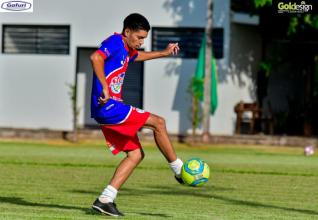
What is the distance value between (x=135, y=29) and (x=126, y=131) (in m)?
1.07

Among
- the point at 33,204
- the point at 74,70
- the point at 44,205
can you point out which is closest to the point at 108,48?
the point at 44,205

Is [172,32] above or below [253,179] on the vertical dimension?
above

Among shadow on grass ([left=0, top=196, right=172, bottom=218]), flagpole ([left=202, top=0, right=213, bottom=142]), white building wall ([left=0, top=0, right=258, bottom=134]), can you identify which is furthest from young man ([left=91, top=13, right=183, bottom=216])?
white building wall ([left=0, top=0, right=258, bottom=134])

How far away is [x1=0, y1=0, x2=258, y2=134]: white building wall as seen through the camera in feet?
112

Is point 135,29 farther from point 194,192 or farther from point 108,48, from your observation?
point 194,192

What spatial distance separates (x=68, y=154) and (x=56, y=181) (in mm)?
9770

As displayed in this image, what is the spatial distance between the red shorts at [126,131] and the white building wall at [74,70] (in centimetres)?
2265

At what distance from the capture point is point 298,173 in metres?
20.6

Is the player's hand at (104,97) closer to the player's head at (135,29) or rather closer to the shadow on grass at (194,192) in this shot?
the player's head at (135,29)

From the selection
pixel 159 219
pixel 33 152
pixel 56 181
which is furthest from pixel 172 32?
pixel 159 219

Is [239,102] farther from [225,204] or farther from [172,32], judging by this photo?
[225,204]

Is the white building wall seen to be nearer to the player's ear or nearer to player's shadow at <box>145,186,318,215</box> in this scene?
player's shadow at <box>145,186,318,215</box>

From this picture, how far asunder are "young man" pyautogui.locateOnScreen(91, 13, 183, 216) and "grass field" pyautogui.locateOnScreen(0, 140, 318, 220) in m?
0.44

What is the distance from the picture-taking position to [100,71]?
11055mm
